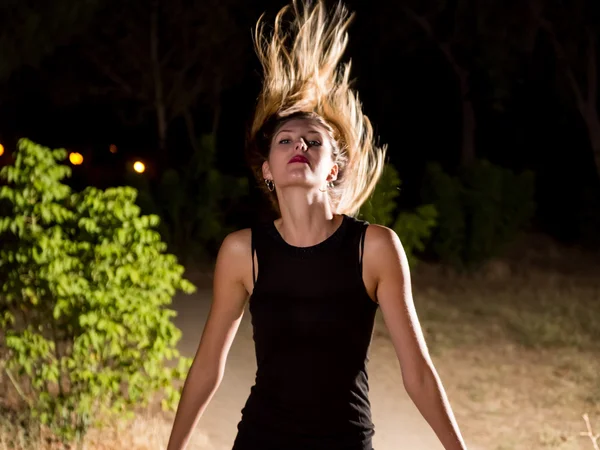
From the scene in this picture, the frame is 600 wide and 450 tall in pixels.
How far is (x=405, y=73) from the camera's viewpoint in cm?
2838

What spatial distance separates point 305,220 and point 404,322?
0.39 m

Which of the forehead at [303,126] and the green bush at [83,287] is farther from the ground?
the green bush at [83,287]

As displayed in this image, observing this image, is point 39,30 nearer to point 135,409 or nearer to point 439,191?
point 439,191

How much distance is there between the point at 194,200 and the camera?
15.0 m

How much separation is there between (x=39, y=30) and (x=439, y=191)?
6.90m

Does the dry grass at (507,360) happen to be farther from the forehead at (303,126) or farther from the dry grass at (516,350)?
the forehead at (303,126)

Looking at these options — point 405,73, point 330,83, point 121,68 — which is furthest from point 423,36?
point 330,83

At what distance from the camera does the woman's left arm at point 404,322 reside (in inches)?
87.4

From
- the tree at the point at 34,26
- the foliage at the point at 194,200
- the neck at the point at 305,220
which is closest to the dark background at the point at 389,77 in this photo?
the tree at the point at 34,26

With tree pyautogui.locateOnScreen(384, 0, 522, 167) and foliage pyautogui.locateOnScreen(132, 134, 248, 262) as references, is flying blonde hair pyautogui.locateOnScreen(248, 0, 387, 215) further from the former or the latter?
tree pyautogui.locateOnScreen(384, 0, 522, 167)

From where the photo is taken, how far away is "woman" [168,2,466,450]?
2209 millimetres

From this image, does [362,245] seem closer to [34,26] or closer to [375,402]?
[375,402]

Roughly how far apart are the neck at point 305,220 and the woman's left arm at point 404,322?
149 mm

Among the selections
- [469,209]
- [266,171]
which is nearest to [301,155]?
[266,171]
